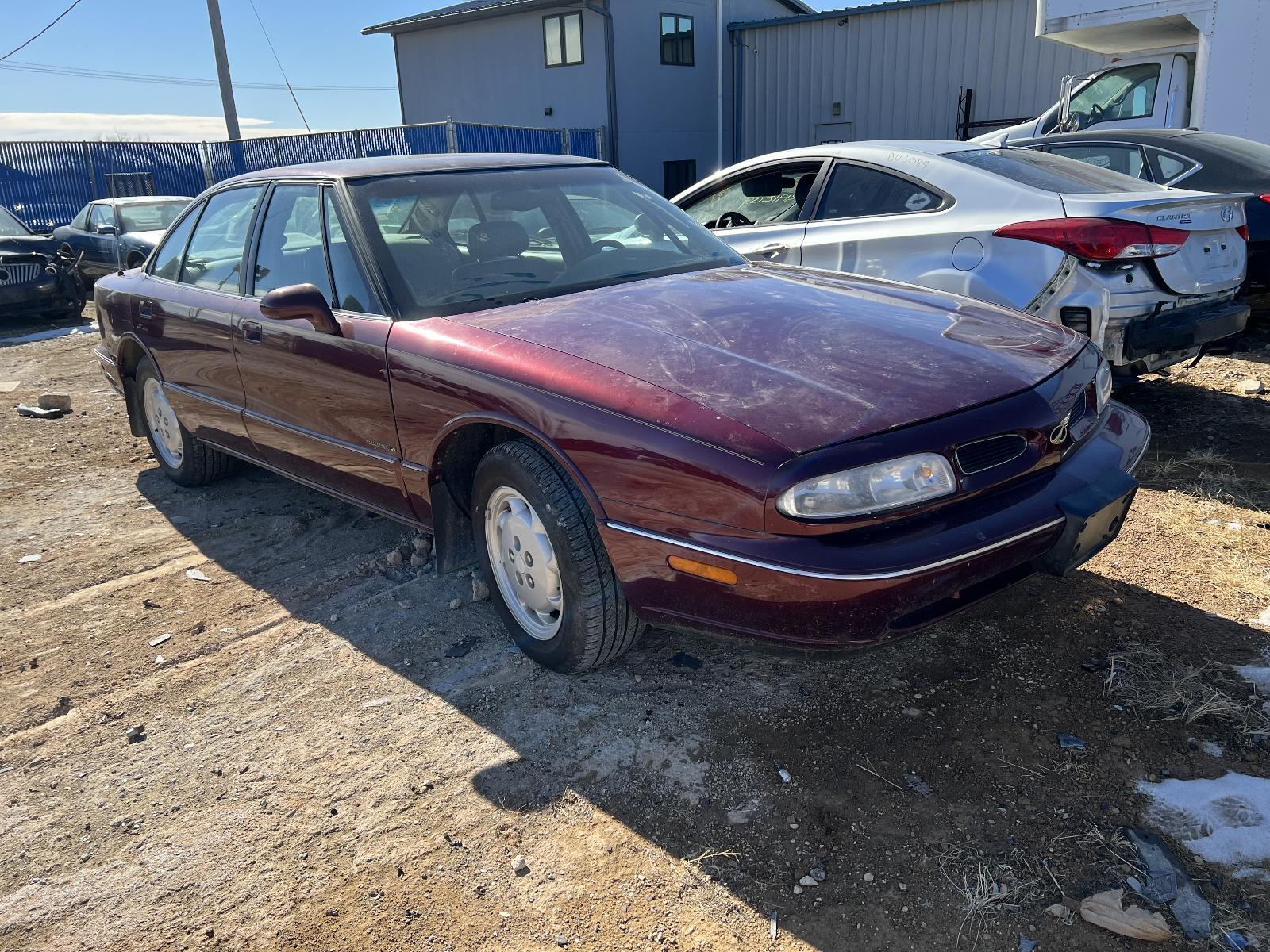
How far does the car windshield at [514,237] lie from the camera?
3555mm

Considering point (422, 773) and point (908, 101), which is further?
point (908, 101)

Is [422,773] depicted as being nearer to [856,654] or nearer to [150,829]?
[150,829]

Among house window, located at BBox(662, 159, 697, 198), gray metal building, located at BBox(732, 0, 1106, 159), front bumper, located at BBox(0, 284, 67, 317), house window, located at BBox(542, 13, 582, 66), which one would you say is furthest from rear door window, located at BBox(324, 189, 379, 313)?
house window, located at BBox(542, 13, 582, 66)

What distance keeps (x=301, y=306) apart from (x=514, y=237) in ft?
2.83

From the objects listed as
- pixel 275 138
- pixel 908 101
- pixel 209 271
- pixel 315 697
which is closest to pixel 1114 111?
pixel 908 101

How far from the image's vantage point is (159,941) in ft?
7.38

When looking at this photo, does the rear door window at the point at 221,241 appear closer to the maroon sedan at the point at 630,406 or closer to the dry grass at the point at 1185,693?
the maroon sedan at the point at 630,406

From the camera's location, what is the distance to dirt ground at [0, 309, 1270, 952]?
224cm

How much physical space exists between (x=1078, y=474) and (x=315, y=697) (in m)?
2.51

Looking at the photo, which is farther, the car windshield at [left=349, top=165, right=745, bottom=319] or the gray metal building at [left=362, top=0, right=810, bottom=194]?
the gray metal building at [left=362, top=0, right=810, bottom=194]

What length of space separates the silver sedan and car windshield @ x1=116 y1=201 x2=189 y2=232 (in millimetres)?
10527

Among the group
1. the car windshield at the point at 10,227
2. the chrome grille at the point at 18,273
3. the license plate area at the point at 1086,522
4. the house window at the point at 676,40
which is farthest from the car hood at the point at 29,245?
the house window at the point at 676,40

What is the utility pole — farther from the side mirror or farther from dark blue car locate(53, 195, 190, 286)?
the side mirror

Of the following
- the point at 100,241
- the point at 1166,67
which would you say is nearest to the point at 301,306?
the point at 1166,67
